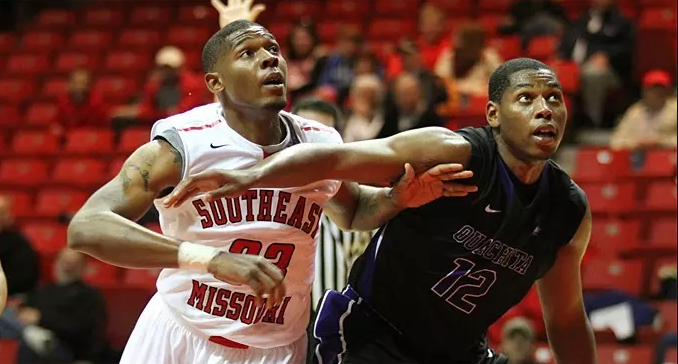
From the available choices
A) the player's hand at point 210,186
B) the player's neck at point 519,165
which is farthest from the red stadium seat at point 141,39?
the player's hand at point 210,186

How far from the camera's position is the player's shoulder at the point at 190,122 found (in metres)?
4.00

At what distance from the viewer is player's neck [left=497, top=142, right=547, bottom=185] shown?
165 inches

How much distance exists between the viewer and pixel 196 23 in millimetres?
14203

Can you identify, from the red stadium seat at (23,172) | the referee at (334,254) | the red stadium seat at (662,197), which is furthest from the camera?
Answer: the red stadium seat at (23,172)

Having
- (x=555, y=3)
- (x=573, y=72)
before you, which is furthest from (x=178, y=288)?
(x=555, y=3)

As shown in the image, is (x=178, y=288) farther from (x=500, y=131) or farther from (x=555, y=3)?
(x=555, y=3)

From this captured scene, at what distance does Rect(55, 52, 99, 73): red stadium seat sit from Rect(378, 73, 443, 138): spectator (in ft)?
18.7

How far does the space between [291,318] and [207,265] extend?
28.2 inches

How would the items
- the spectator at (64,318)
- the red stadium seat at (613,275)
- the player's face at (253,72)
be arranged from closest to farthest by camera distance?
the player's face at (253,72) → the red stadium seat at (613,275) → the spectator at (64,318)

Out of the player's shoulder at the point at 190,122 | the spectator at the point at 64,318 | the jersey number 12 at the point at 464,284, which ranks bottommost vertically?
the spectator at the point at 64,318

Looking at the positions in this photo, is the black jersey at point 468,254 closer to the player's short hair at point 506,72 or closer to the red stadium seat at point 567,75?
the player's short hair at point 506,72

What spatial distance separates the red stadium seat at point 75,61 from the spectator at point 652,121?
6706mm

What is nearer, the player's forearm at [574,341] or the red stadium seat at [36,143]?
the player's forearm at [574,341]

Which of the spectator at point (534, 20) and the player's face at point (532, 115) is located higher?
the player's face at point (532, 115)
